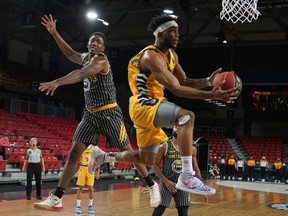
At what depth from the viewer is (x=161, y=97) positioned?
4.46 m

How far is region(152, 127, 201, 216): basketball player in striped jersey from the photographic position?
5.84 meters

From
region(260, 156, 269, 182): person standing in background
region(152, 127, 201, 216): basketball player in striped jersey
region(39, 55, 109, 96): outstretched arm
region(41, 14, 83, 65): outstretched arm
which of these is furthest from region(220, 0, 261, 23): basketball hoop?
region(260, 156, 269, 182): person standing in background

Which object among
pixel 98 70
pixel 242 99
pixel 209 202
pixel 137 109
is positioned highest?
pixel 242 99

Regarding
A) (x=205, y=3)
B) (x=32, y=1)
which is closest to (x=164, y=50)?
(x=205, y=3)

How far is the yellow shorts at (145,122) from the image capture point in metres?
4.28

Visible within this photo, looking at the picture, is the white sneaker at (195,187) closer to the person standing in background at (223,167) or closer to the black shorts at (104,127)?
the black shorts at (104,127)

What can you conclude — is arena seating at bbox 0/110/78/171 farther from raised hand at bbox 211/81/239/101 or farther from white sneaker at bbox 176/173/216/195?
raised hand at bbox 211/81/239/101

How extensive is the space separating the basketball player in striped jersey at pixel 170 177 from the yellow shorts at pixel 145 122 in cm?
124

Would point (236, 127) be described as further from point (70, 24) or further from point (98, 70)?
point (98, 70)

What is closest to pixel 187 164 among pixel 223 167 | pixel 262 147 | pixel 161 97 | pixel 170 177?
pixel 161 97

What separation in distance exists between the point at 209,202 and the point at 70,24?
16.5 m

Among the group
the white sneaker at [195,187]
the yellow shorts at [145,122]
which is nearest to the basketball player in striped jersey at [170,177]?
the yellow shorts at [145,122]

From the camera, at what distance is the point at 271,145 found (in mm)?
28688

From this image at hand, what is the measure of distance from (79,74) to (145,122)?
2.78 ft
